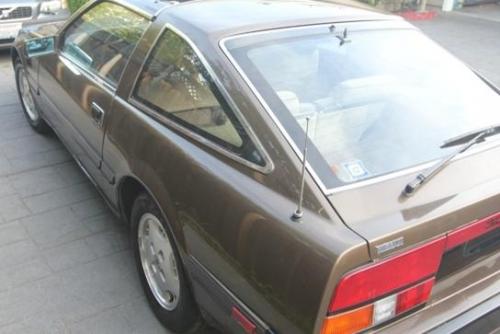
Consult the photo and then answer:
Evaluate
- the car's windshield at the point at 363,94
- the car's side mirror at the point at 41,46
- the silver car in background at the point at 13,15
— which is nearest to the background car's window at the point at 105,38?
the car's side mirror at the point at 41,46

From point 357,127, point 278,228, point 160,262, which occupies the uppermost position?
point 357,127

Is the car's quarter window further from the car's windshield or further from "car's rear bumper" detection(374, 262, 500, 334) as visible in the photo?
"car's rear bumper" detection(374, 262, 500, 334)

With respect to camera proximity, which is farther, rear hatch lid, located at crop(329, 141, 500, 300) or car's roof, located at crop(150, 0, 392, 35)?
car's roof, located at crop(150, 0, 392, 35)

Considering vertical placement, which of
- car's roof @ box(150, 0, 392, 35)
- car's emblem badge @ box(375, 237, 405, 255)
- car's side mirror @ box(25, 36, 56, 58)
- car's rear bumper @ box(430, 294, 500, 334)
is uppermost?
car's roof @ box(150, 0, 392, 35)

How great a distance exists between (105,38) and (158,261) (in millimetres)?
1458

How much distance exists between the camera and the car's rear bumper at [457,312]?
1.73 m

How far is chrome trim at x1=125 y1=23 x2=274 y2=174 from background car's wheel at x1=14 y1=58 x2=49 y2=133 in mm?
2196

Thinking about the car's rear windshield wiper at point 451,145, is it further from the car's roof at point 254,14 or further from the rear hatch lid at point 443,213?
the car's roof at point 254,14

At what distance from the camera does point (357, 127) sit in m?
2.11

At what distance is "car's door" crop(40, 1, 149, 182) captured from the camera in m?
2.96

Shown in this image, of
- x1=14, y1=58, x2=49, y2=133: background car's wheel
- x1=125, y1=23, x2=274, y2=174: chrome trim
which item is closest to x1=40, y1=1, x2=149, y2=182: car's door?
x1=125, y1=23, x2=274, y2=174: chrome trim

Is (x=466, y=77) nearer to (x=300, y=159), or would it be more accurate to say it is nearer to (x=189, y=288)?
(x=300, y=159)

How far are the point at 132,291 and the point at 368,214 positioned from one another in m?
1.69

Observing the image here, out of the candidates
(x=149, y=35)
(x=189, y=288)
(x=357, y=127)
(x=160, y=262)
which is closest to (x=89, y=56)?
(x=149, y=35)
